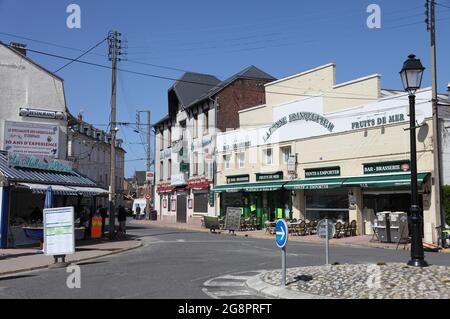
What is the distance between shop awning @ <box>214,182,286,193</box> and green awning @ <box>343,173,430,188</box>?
5.60 m

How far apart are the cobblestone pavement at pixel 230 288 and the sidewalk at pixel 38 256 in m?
5.59

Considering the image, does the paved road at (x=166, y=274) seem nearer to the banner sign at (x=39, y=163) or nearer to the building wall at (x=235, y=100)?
the banner sign at (x=39, y=163)

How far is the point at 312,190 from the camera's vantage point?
95.2 feet

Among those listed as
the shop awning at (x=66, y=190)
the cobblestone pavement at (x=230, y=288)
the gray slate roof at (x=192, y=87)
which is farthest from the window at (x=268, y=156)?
the cobblestone pavement at (x=230, y=288)

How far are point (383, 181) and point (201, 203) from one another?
64.7 ft

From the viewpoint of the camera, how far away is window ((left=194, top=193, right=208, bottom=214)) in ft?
130

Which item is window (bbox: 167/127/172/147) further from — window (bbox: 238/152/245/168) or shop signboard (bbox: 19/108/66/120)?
shop signboard (bbox: 19/108/66/120)

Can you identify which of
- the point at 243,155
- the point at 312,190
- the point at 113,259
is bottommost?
the point at 113,259

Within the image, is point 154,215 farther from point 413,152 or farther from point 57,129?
point 413,152

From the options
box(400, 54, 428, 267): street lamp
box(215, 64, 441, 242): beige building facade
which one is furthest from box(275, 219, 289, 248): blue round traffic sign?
box(215, 64, 441, 242): beige building facade

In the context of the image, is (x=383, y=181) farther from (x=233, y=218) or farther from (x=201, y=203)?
(x=201, y=203)
